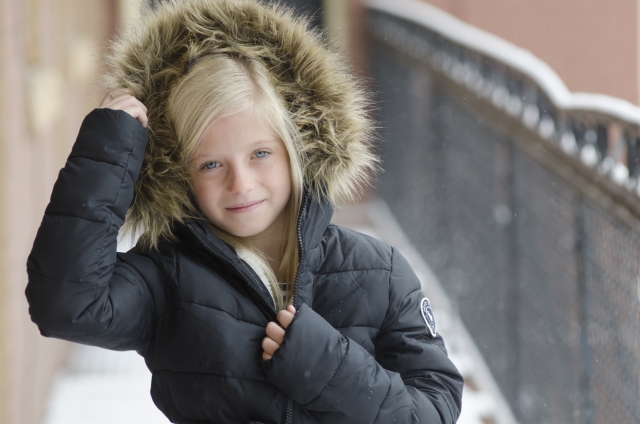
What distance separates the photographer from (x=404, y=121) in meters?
4.77

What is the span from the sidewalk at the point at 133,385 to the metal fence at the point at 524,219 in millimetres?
71

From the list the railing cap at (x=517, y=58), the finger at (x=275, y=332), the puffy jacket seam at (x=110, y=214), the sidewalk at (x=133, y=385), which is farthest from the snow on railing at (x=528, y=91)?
the puffy jacket seam at (x=110, y=214)

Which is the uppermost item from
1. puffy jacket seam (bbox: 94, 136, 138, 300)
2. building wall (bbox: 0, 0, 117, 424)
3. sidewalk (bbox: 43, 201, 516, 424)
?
puffy jacket seam (bbox: 94, 136, 138, 300)

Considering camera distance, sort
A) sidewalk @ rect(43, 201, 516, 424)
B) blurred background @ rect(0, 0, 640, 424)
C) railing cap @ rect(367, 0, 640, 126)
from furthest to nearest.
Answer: sidewalk @ rect(43, 201, 516, 424) < blurred background @ rect(0, 0, 640, 424) < railing cap @ rect(367, 0, 640, 126)

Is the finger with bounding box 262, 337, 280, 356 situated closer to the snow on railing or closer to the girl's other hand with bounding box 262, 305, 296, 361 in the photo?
the girl's other hand with bounding box 262, 305, 296, 361

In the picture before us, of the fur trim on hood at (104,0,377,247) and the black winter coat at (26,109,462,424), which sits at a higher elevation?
the fur trim on hood at (104,0,377,247)

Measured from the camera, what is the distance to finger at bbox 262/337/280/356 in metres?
1.13

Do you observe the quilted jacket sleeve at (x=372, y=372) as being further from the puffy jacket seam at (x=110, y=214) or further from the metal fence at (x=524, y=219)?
the metal fence at (x=524, y=219)

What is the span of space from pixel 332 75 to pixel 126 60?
0.28 m

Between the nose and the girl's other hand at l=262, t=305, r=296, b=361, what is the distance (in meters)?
0.16

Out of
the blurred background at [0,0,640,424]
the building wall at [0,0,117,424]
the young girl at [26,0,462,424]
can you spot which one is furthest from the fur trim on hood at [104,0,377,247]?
the building wall at [0,0,117,424]

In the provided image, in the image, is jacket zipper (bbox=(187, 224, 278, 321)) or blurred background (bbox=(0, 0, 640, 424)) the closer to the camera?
jacket zipper (bbox=(187, 224, 278, 321))

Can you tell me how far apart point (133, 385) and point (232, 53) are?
76.8 inches

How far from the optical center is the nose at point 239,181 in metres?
1.14
